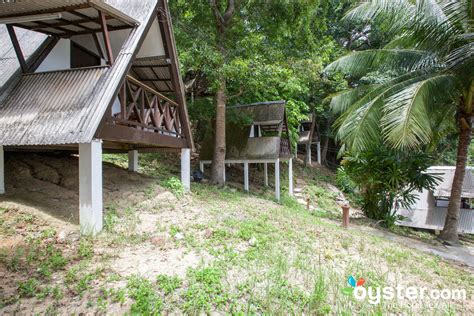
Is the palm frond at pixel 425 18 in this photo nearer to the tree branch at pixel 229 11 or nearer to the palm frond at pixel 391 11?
Result: the palm frond at pixel 391 11

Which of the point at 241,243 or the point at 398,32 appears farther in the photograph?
the point at 398,32

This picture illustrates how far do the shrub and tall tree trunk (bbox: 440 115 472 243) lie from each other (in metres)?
1.23

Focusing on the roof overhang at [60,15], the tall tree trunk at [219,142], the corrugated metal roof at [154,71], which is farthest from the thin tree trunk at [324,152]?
the roof overhang at [60,15]

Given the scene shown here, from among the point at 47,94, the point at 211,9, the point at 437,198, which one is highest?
the point at 211,9

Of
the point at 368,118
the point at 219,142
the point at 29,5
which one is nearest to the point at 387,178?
the point at 368,118

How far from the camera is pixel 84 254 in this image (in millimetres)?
4309

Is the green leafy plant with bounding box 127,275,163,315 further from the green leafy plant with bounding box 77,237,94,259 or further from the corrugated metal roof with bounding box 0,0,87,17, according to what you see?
the corrugated metal roof with bounding box 0,0,87,17

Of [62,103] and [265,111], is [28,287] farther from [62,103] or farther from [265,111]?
[265,111]

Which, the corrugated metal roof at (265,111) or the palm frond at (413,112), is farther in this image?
the corrugated metal roof at (265,111)

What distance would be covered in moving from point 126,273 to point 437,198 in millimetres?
15845

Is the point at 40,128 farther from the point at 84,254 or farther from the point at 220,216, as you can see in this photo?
the point at 220,216

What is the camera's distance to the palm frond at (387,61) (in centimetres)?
965

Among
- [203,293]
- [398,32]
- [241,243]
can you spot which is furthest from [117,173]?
[398,32]

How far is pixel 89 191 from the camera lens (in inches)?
193
